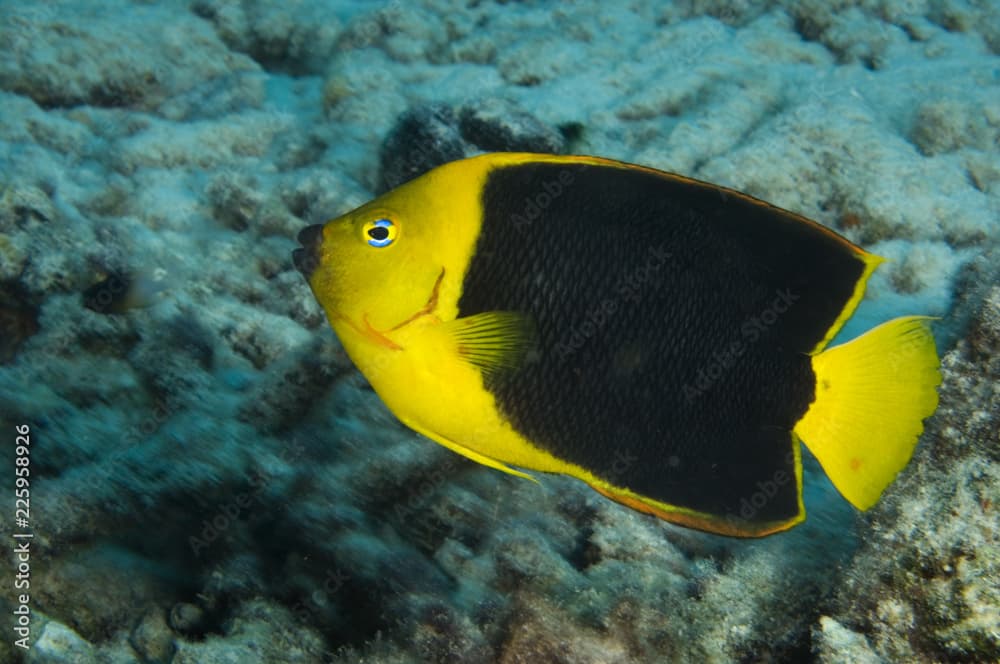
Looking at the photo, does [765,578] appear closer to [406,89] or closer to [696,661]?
[696,661]

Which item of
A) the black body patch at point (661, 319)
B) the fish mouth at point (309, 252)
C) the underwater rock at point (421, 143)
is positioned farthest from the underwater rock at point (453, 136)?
the black body patch at point (661, 319)

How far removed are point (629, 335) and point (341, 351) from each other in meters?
1.86

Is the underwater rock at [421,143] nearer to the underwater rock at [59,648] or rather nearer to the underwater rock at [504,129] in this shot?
the underwater rock at [504,129]

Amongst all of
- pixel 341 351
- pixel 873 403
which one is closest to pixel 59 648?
pixel 341 351

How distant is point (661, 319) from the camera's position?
1585 mm

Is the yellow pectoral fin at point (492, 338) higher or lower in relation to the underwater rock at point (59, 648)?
higher

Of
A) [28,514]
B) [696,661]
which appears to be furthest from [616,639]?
[28,514]

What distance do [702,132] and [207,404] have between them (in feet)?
11.4

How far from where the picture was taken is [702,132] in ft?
14.6

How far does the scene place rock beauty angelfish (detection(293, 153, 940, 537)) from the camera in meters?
1.58

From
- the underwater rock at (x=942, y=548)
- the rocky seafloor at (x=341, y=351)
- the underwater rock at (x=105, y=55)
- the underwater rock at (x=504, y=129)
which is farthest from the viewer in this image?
the underwater rock at (x=105, y=55)

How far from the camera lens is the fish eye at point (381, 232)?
1628mm

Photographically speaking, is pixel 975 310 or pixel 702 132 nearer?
pixel 975 310

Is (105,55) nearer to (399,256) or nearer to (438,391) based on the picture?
(399,256)
